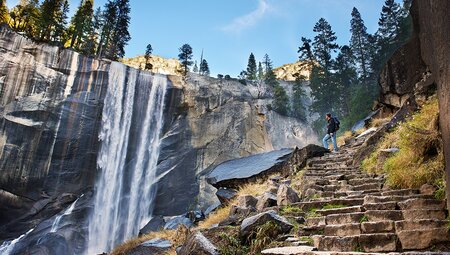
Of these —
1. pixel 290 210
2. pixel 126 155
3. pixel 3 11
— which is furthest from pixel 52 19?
pixel 290 210

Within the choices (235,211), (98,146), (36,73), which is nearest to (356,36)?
(98,146)

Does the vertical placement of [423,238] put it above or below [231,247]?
above

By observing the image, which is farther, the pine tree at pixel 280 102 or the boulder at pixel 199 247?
the pine tree at pixel 280 102

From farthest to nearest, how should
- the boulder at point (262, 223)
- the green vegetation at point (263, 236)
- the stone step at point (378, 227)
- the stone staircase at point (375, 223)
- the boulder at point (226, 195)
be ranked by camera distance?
the boulder at point (226, 195) < the boulder at point (262, 223) < the green vegetation at point (263, 236) < the stone step at point (378, 227) < the stone staircase at point (375, 223)

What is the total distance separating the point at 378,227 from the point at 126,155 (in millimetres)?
24510

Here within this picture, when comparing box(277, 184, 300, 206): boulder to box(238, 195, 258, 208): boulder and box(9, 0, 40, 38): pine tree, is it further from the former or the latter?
box(9, 0, 40, 38): pine tree

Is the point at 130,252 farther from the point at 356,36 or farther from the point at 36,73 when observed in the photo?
the point at 356,36

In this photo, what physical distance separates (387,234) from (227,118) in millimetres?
26537

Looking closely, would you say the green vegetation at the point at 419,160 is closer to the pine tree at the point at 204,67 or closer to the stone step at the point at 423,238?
the stone step at the point at 423,238

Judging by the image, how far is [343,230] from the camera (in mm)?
5262

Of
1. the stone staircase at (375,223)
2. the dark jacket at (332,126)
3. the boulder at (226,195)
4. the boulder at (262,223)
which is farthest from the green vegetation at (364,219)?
the dark jacket at (332,126)

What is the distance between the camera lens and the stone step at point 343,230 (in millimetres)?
5109

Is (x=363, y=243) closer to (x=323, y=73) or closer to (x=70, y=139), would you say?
(x=70, y=139)

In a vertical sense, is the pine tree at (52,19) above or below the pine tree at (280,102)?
above
